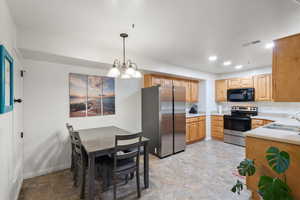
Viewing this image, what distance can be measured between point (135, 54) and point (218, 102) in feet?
13.1

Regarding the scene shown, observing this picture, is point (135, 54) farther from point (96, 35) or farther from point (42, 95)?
point (42, 95)

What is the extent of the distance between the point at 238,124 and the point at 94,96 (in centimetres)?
422

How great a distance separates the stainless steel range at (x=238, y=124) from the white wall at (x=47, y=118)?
13.5ft

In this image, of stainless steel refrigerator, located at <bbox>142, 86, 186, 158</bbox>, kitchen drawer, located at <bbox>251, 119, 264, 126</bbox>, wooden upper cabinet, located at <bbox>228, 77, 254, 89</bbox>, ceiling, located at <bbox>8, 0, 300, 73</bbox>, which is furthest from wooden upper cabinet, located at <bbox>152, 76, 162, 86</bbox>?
kitchen drawer, located at <bbox>251, 119, 264, 126</bbox>

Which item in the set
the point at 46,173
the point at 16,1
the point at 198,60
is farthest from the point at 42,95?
the point at 198,60

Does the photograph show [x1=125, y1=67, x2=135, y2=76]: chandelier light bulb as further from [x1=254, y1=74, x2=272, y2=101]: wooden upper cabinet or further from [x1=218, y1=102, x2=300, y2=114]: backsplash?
[x1=218, y1=102, x2=300, y2=114]: backsplash

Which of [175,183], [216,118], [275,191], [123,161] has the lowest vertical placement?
[175,183]

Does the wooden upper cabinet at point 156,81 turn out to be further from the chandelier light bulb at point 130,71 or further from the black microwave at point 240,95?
the black microwave at point 240,95

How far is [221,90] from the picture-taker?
5262mm

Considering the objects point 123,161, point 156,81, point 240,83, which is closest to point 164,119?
point 156,81

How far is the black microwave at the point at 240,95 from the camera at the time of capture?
4.47 meters

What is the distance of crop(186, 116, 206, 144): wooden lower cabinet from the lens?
4.53m

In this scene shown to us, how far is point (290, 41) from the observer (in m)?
1.55

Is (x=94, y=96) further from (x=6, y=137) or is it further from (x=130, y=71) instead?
(x=6, y=137)
